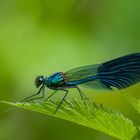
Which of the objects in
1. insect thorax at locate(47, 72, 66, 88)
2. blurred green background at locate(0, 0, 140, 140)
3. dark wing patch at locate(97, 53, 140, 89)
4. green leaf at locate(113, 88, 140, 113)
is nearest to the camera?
green leaf at locate(113, 88, 140, 113)

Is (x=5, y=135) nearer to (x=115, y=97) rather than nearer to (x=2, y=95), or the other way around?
(x=2, y=95)

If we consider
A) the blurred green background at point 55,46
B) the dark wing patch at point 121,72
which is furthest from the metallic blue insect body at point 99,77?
the blurred green background at point 55,46

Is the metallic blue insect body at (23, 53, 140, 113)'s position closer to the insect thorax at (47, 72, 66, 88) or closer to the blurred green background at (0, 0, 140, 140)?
the insect thorax at (47, 72, 66, 88)

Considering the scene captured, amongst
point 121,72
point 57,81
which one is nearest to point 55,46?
point 57,81

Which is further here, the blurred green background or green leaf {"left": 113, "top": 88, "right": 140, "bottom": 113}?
the blurred green background

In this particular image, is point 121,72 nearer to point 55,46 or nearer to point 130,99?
point 130,99

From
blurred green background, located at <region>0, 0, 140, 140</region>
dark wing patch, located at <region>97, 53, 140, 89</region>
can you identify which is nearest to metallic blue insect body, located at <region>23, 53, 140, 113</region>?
dark wing patch, located at <region>97, 53, 140, 89</region>

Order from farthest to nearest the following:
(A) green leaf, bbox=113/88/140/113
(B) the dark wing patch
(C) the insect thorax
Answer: (C) the insect thorax → (B) the dark wing patch → (A) green leaf, bbox=113/88/140/113
